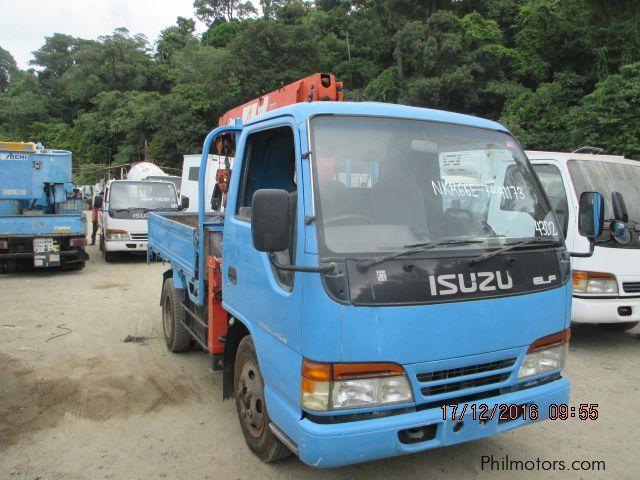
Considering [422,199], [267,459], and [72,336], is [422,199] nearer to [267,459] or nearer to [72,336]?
[267,459]

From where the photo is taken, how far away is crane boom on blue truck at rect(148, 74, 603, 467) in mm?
2439

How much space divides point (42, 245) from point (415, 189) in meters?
9.56

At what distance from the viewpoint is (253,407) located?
3.24 meters

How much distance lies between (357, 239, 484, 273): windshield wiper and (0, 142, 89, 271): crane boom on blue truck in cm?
954

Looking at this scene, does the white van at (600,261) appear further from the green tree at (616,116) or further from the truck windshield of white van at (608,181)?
the green tree at (616,116)

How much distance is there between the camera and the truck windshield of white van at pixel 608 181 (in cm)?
573

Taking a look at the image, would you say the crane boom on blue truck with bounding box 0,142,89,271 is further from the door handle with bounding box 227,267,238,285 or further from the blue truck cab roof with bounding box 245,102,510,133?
the blue truck cab roof with bounding box 245,102,510,133

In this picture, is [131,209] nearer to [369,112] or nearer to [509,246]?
[369,112]

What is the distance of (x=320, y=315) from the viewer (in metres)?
2.41

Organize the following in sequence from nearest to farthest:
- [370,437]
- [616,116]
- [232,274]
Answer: [370,437] → [232,274] → [616,116]

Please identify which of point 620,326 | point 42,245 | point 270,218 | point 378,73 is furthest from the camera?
point 378,73

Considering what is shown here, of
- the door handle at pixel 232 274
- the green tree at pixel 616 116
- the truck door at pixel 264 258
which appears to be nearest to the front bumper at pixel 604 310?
the truck door at pixel 264 258

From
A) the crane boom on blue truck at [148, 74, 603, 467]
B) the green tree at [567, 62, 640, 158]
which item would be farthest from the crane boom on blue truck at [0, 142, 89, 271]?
the green tree at [567, 62, 640, 158]

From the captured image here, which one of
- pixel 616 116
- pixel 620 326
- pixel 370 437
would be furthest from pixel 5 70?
pixel 370 437
